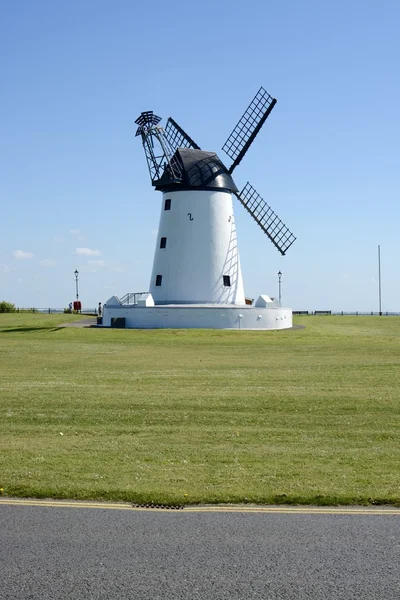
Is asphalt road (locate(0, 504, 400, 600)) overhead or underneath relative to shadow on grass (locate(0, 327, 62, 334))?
underneath

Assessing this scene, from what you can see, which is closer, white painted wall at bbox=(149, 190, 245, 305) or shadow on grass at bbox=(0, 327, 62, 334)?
shadow on grass at bbox=(0, 327, 62, 334)

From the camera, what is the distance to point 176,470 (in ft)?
33.7

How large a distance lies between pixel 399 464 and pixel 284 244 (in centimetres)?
4469

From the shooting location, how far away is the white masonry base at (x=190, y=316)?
153 ft

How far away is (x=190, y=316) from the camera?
4675 centimetres

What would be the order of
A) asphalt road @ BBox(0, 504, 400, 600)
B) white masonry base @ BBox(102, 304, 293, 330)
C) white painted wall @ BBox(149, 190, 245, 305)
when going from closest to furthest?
asphalt road @ BBox(0, 504, 400, 600) < white masonry base @ BBox(102, 304, 293, 330) < white painted wall @ BBox(149, 190, 245, 305)

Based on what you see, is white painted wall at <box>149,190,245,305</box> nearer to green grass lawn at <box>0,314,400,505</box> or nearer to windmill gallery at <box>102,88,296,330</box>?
windmill gallery at <box>102,88,296,330</box>

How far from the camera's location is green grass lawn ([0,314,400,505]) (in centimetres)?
938

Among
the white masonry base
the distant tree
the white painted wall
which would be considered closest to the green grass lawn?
the white masonry base

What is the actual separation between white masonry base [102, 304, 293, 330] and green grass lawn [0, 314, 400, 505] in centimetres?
1820

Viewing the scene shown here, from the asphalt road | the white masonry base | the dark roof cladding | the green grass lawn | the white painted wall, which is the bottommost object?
the asphalt road

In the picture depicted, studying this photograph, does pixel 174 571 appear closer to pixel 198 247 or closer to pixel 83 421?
pixel 83 421

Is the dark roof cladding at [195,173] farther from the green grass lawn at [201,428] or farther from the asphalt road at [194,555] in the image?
the asphalt road at [194,555]

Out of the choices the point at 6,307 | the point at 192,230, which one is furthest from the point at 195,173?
the point at 6,307
